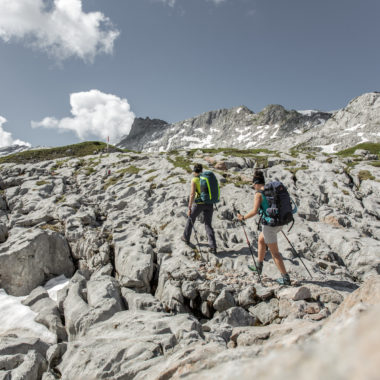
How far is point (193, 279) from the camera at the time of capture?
10195mm

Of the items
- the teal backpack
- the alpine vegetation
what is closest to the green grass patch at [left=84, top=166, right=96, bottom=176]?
the alpine vegetation

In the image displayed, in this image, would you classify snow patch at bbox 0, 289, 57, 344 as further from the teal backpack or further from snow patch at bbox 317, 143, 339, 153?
snow patch at bbox 317, 143, 339, 153

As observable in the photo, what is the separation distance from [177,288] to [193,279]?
76 centimetres

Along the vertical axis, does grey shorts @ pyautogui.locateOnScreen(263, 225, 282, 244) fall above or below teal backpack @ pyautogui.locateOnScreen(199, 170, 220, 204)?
below

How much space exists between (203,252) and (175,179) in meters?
13.1

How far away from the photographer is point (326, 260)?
13.0 metres

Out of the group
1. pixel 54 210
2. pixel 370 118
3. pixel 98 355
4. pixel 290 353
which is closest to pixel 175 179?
pixel 54 210

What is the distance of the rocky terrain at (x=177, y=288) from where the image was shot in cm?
315

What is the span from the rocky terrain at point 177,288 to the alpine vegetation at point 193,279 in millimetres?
40

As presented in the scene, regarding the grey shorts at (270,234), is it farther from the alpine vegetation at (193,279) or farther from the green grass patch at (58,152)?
the green grass patch at (58,152)

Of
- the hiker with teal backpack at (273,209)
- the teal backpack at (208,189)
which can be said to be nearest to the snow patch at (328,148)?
the teal backpack at (208,189)

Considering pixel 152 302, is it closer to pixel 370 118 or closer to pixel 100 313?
pixel 100 313

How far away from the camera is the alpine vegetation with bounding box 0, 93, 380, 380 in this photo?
341 centimetres

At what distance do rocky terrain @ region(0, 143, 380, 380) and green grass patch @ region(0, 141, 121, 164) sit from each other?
61446 millimetres
